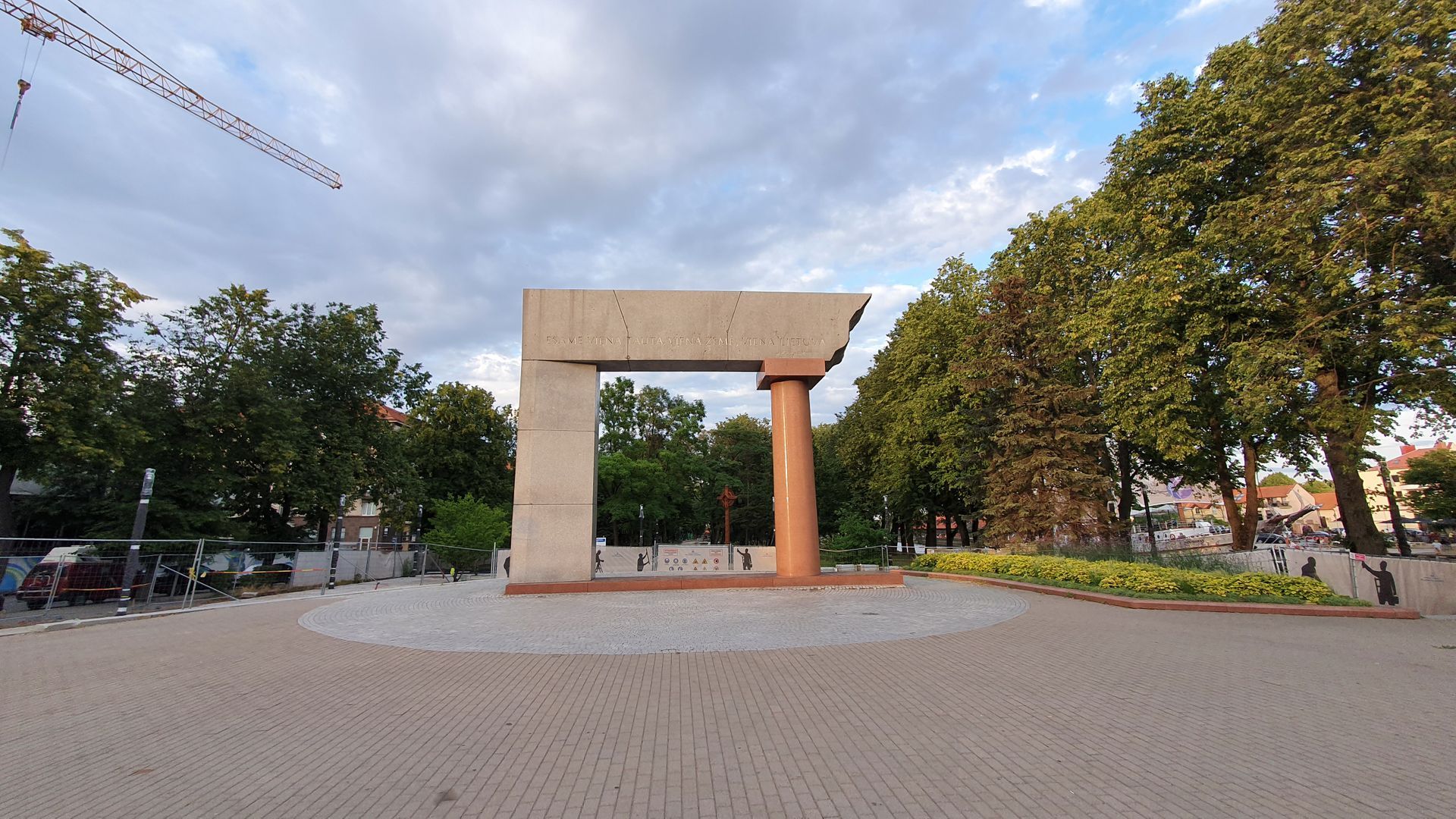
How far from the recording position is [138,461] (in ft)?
78.5

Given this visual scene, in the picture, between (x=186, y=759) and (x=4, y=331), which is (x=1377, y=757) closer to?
(x=186, y=759)

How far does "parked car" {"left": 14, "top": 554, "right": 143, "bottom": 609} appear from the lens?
14617mm

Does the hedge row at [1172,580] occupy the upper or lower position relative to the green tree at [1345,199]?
lower

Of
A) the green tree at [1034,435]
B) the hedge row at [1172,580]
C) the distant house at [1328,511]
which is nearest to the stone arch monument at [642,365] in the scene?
the hedge row at [1172,580]

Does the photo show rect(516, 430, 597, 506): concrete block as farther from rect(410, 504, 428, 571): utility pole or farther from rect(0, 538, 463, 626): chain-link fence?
rect(410, 504, 428, 571): utility pole

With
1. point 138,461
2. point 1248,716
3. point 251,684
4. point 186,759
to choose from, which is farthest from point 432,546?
point 1248,716

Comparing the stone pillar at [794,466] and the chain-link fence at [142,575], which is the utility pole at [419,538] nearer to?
the chain-link fence at [142,575]

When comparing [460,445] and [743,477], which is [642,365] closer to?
[460,445]

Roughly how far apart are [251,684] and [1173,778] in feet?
27.4

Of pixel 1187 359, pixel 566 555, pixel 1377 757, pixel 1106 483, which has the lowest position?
pixel 1377 757

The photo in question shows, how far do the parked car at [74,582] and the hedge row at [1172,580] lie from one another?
22.6 m

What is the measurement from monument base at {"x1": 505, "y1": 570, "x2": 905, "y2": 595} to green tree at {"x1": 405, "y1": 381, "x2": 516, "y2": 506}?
2882 cm

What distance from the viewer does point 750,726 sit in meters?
5.19

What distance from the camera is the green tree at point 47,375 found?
2017 cm
